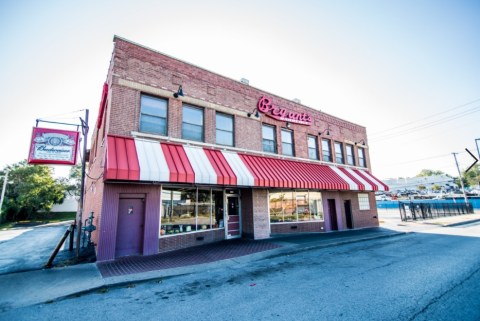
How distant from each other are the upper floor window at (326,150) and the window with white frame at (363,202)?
429 cm

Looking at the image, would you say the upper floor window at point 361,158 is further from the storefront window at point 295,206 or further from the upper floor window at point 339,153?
the storefront window at point 295,206

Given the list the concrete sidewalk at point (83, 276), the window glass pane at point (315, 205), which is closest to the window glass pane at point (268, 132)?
the window glass pane at point (315, 205)

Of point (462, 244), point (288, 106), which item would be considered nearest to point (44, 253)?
point (288, 106)

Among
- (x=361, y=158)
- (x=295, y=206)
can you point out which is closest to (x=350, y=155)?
(x=361, y=158)

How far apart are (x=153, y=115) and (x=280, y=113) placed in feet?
26.7

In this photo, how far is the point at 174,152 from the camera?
32.9 ft

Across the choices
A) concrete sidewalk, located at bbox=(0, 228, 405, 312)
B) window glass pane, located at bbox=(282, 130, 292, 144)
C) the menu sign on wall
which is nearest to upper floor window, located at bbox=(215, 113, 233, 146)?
window glass pane, located at bbox=(282, 130, 292, 144)

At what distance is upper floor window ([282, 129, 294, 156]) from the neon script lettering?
0.84m

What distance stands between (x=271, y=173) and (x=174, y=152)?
5.08 meters

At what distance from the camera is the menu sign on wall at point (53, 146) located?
8812mm

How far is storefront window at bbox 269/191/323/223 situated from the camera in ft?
46.6

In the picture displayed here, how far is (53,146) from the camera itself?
9.11m

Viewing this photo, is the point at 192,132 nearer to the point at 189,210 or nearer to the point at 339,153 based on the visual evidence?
the point at 189,210

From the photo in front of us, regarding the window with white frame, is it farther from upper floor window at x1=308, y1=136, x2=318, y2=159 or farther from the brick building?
upper floor window at x1=308, y1=136, x2=318, y2=159
